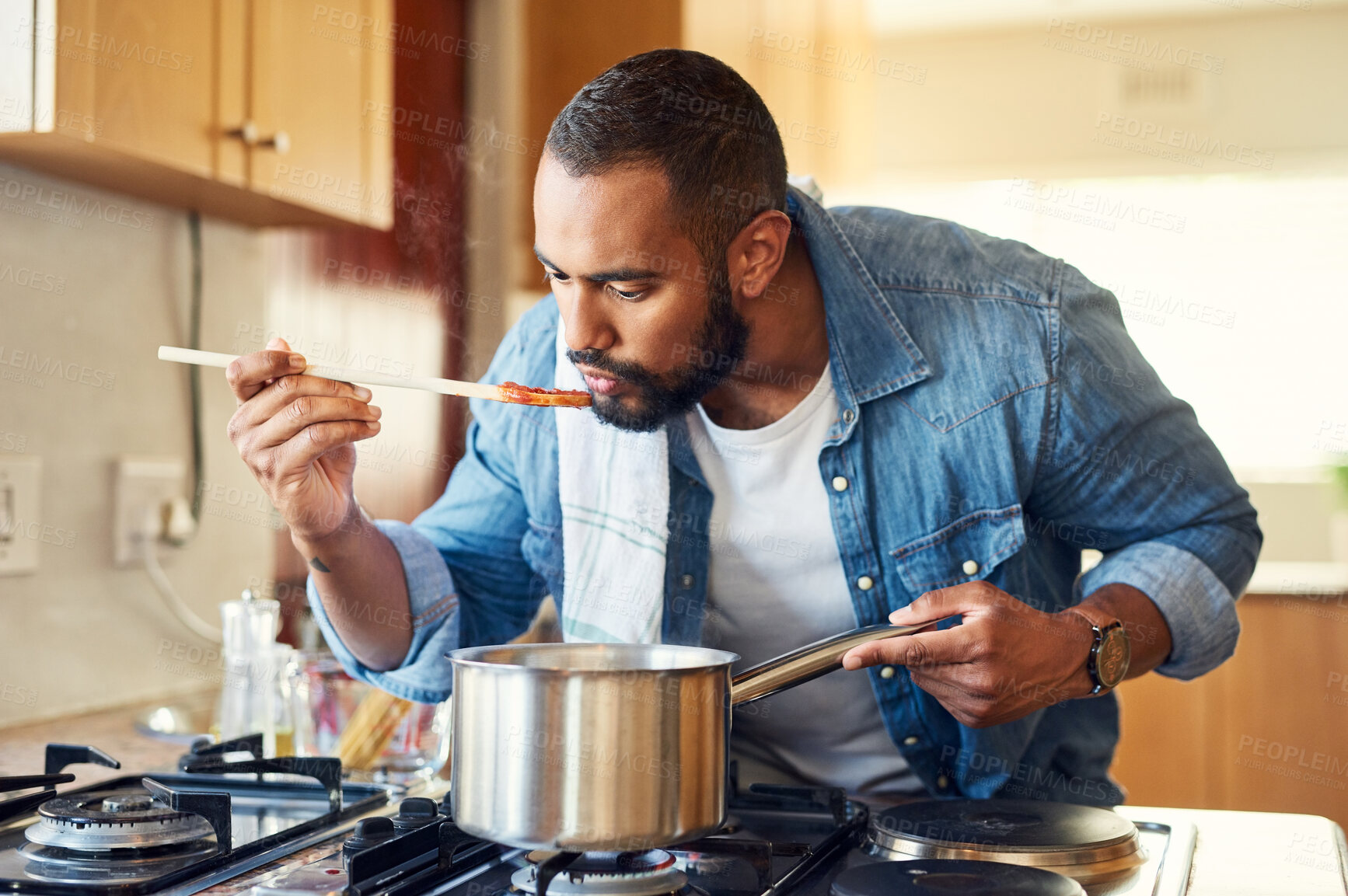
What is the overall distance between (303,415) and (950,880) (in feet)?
1.91

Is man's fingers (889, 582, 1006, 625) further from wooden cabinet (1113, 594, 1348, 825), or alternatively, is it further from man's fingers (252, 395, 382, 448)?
wooden cabinet (1113, 594, 1348, 825)

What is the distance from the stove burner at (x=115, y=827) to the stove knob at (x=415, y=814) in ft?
0.48

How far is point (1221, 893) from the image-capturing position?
81 centimetres

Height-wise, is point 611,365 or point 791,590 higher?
point 611,365

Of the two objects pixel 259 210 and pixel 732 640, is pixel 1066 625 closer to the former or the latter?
pixel 732 640

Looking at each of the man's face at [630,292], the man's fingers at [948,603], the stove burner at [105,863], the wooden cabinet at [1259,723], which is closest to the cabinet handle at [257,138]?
the man's face at [630,292]

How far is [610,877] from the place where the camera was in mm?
737

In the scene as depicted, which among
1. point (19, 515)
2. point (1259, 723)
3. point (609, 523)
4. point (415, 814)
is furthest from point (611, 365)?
point (1259, 723)

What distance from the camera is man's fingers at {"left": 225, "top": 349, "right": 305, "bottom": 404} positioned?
3.13 feet

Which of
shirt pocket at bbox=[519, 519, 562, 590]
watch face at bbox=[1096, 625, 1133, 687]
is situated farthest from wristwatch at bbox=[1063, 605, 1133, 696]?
shirt pocket at bbox=[519, 519, 562, 590]

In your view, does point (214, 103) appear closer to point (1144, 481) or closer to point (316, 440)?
point (316, 440)

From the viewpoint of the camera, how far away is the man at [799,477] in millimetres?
1100

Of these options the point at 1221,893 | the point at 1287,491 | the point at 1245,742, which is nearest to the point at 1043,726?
the point at 1221,893

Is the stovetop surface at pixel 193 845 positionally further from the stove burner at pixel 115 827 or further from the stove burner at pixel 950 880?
the stove burner at pixel 950 880
